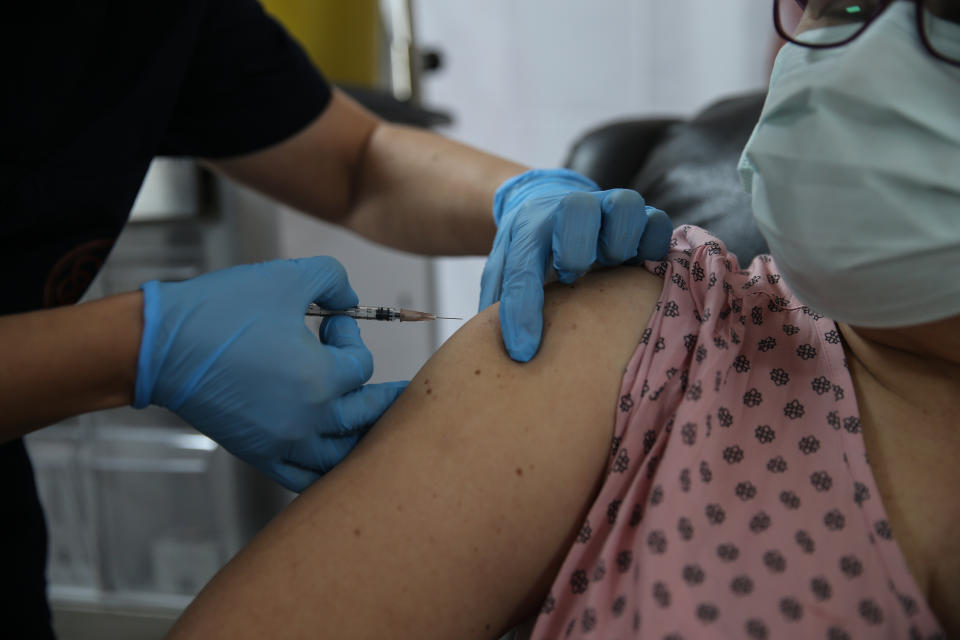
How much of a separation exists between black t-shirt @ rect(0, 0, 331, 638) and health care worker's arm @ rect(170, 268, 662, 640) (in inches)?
21.7

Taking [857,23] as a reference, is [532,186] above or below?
below

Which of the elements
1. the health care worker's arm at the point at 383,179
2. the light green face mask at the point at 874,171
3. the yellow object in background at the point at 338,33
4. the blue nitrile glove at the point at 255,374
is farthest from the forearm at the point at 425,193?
the yellow object in background at the point at 338,33

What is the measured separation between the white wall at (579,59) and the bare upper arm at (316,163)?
3.68 ft

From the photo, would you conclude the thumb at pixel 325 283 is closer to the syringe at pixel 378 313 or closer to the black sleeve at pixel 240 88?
the syringe at pixel 378 313

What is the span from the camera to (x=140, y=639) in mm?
1575

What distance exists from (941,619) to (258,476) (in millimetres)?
1246

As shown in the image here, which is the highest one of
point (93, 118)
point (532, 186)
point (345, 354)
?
point (93, 118)

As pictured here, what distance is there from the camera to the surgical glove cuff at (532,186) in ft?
3.11

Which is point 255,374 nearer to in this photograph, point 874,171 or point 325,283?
point 325,283

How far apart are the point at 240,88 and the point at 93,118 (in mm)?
216

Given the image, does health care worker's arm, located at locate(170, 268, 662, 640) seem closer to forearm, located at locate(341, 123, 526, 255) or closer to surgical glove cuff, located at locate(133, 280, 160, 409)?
surgical glove cuff, located at locate(133, 280, 160, 409)

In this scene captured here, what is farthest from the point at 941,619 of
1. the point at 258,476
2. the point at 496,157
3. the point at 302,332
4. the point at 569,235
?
the point at 258,476

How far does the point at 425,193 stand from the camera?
1.15m

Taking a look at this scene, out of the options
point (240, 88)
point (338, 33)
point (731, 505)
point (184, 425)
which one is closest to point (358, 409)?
point (731, 505)
